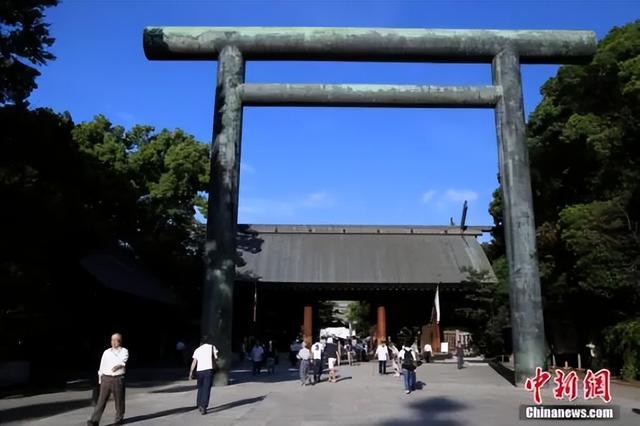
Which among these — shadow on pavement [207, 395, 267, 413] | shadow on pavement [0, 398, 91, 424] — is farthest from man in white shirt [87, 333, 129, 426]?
shadow on pavement [0, 398, 91, 424]

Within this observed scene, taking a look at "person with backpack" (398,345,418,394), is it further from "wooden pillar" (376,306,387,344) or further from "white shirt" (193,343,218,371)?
"wooden pillar" (376,306,387,344)

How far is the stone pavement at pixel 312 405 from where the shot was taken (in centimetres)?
991

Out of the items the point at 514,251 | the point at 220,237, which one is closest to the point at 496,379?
the point at 514,251

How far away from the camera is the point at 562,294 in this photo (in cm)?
2145

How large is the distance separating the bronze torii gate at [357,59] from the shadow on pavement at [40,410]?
4.26 metres

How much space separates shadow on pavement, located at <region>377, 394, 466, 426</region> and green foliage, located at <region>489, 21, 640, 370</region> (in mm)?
7872

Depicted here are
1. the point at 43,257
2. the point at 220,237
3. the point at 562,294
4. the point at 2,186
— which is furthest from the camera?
the point at 562,294

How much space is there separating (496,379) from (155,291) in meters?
13.8

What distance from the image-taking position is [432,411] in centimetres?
1102

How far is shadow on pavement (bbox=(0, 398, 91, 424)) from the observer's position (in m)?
10.8

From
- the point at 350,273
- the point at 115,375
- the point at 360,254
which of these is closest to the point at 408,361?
the point at 115,375

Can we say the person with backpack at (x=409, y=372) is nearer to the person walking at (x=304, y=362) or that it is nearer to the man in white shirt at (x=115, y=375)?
the person walking at (x=304, y=362)

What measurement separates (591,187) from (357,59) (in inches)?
383

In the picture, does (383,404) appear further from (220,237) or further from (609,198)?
(609,198)
